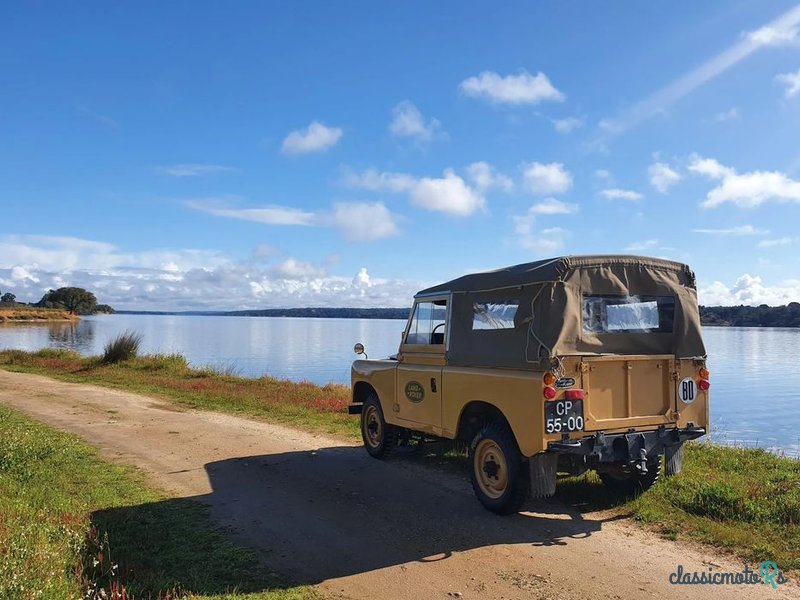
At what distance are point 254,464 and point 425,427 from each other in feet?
10.0

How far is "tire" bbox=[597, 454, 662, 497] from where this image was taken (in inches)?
284

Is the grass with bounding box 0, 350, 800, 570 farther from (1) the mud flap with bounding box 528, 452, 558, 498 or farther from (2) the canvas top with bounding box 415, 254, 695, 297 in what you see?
(2) the canvas top with bounding box 415, 254, 695, 297

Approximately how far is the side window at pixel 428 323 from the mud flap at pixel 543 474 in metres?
2.36

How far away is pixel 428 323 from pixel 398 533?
10.2 feet

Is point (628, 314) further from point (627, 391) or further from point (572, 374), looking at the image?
point (572, 374)

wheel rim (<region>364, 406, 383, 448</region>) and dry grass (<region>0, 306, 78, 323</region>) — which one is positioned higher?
dry grass (<region>0, 306, 78, 323</region>)

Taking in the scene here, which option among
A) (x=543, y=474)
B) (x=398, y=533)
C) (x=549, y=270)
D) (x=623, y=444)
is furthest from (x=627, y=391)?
(x=398, y=533)

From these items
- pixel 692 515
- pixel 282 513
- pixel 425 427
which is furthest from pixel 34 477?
pixel 692 515

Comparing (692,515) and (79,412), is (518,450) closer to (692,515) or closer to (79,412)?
(692,515)

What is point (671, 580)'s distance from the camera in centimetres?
509

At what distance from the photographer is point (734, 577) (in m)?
5.12

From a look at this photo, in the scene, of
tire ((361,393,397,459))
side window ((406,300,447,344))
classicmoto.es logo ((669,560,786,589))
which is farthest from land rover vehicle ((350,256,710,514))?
tire ((361,393,397,459))

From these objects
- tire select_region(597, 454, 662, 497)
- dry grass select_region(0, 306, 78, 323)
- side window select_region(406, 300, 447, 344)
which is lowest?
tire select_region(597, 454, 662, 497)

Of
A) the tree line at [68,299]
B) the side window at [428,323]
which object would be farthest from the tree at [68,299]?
the side window at [428,323]
